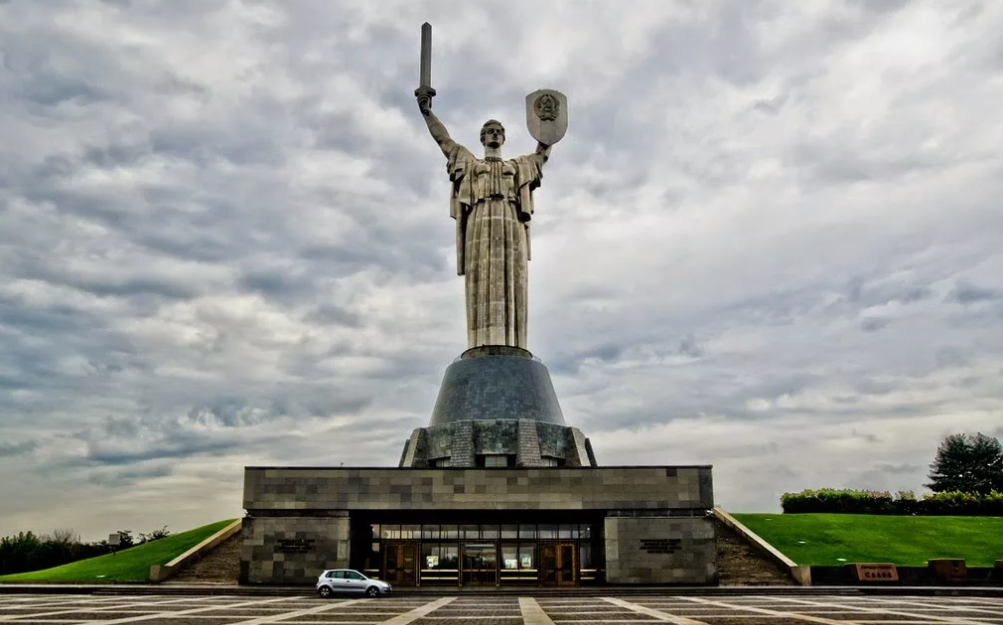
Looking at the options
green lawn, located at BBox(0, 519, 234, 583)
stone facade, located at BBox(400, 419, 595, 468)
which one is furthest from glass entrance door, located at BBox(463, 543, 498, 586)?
green lawn, located at BBox(0, 519, 234, 583)

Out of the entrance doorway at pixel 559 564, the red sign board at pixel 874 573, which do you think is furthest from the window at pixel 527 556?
the red sign board at pixel 874 573

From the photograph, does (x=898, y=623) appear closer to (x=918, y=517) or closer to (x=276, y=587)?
(x=276, y=587)

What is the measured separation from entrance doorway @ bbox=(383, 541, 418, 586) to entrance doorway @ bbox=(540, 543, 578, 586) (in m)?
5.03

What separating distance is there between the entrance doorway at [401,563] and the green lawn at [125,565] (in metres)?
10.3

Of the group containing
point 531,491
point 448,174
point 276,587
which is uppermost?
point 448,174

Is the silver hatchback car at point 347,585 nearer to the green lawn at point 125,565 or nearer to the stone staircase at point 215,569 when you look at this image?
the stone staircase at point 215,569

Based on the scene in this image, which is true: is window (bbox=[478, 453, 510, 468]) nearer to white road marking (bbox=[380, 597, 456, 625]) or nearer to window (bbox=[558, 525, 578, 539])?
window (bbox=[558, 525, 578, 539])

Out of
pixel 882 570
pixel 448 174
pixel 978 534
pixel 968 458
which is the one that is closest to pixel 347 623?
pixel 882 570

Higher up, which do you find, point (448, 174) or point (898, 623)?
point (448, 174)

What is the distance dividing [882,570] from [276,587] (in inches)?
922

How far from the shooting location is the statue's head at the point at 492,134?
4184cm

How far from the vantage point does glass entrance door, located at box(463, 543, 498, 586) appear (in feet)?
104

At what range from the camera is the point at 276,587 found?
29969 mm

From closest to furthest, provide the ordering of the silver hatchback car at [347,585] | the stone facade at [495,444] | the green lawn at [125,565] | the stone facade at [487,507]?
the silver hatchback car at [347,585] → the stone facade at [487,507] → the stone facade at [495,444] → the green lawn at [125,565]
